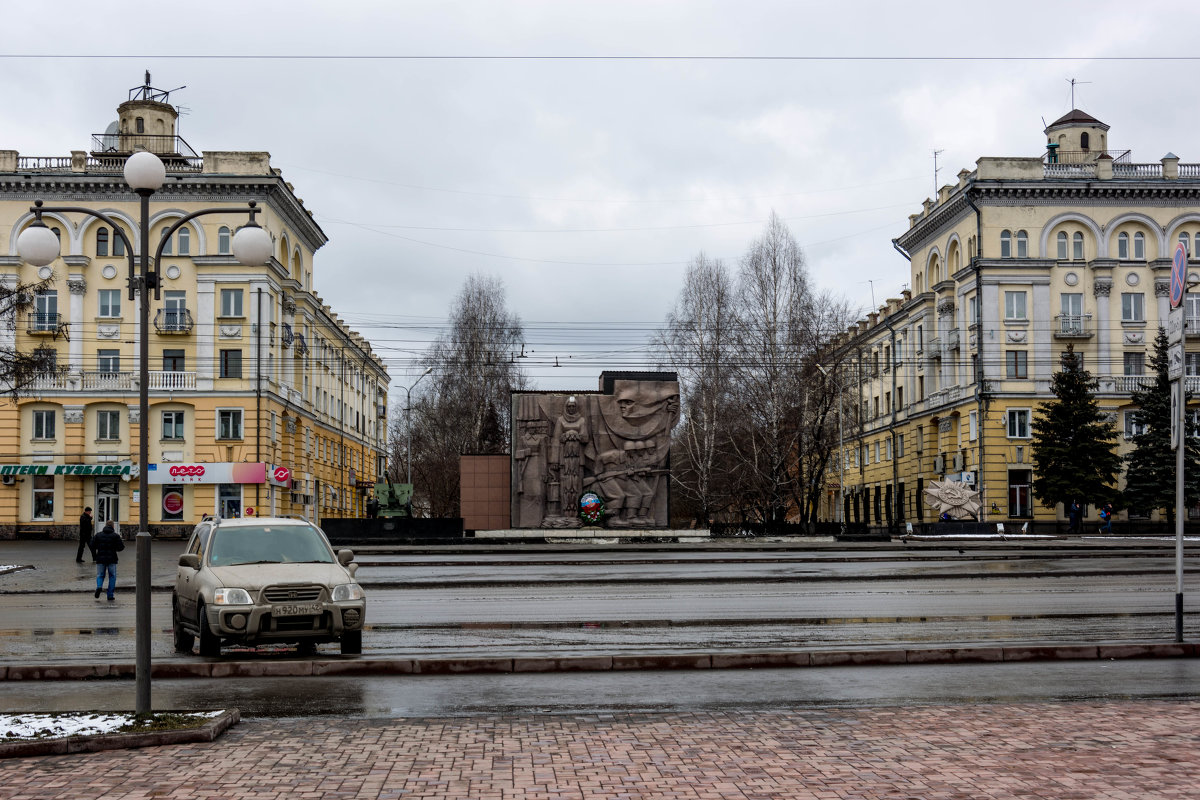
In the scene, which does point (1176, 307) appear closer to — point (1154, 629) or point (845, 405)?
point (1154, 629)

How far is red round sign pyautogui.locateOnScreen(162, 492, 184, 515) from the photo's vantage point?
197ft

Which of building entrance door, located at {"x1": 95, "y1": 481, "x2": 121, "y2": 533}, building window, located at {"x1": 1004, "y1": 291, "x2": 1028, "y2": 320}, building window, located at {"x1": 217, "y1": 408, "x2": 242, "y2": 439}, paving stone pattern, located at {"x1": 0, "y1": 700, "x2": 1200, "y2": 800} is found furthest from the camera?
building window, located at {"x1": 1004, "y1": 291, "x2": 1028, "y2": 320}

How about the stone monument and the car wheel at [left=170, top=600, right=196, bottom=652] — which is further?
the stone monument

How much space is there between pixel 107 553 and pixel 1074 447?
160 ft

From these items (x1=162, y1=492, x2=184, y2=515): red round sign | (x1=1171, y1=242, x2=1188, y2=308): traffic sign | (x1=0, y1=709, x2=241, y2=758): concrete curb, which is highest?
(x1=1171, y1=242, x2=1188, y2=308): traffic sign

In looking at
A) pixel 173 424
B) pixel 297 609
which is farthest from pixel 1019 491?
pixel 297 609

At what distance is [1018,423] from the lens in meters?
65.6

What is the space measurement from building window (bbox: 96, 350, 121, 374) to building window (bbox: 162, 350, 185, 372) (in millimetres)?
2288

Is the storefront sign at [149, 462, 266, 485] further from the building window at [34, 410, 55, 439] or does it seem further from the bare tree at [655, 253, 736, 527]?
the bare tree at [655, 253, 736, 527]

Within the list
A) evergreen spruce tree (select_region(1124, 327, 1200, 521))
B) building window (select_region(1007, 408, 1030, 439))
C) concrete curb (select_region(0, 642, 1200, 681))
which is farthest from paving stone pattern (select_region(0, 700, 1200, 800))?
building window (select_region(1007, 408, 1030, 439))

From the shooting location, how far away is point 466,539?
4712 cm

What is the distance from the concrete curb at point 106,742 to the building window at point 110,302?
57331 millimetres

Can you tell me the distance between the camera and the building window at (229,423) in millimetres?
60844

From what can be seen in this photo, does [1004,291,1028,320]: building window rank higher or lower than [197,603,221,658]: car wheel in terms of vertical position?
higher
